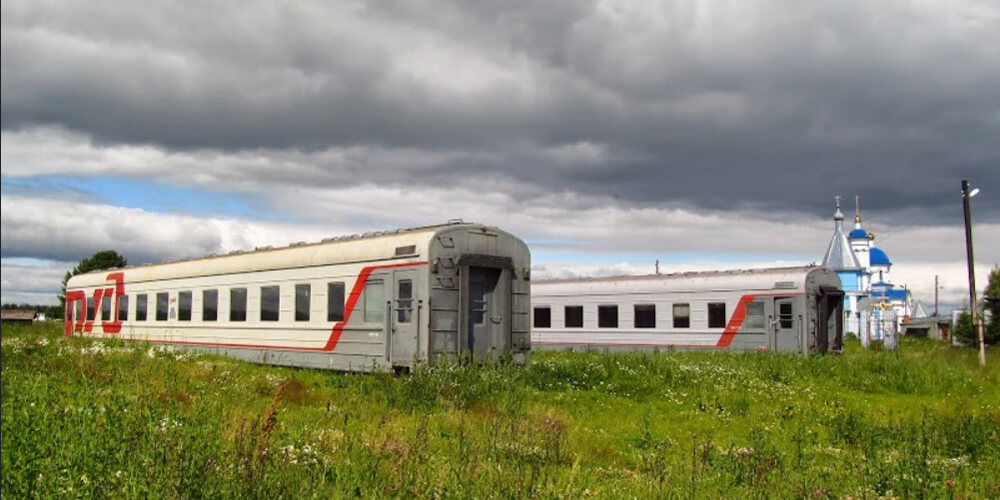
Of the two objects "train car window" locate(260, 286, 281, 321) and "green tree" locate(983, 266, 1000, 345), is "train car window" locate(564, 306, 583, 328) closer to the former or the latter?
"train car window" locate(260, 286, 281, 321)

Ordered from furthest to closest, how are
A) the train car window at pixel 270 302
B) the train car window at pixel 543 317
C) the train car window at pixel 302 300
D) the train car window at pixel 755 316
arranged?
the train car window at pixel 543 317, the train car window at pixel 755 316, the train car window at pixel 270 302, the train car window at pixel 302 300

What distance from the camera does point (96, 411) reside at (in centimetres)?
779

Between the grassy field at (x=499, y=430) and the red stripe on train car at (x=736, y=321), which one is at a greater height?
the red stripe on train car at (x=736, y=321)

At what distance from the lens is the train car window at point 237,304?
20.9m

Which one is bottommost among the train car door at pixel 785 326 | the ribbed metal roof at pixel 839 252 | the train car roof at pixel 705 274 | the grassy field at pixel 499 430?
the grassy field at pixel 499 430

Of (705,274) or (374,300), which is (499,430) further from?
(705,274)

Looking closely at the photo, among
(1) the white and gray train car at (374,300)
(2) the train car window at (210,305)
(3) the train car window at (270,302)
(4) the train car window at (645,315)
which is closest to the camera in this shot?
(1) the white and gray train car at (374,300)

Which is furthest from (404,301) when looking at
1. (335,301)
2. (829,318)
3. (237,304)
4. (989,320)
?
(989,320)

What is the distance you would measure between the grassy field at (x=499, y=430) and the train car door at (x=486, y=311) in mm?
1129

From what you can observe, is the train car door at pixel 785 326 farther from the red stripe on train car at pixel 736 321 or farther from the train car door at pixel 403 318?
the train car door at pixel 403 318

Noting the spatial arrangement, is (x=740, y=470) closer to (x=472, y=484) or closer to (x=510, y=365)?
(x=472, y=484)

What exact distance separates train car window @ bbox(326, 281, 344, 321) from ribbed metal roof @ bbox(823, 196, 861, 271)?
56200 mm

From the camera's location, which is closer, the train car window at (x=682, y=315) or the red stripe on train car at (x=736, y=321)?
the red stripe on train car at (x=736, y=321)

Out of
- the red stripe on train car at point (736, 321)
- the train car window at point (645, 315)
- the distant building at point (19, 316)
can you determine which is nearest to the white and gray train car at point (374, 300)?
the red stripe on train car at point (736, 321)
